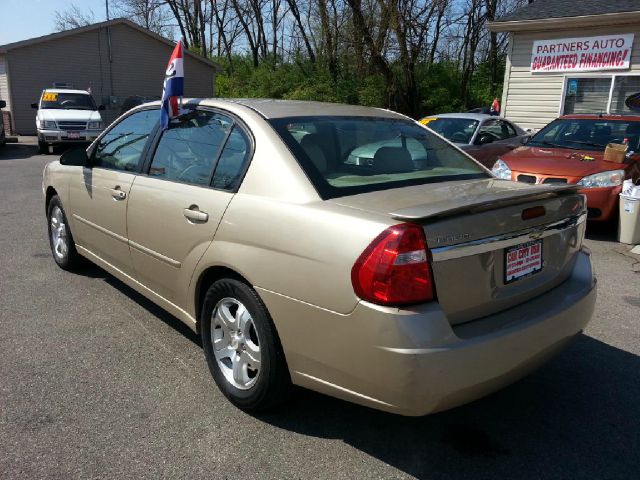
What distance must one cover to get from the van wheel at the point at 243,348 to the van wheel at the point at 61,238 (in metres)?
2.51

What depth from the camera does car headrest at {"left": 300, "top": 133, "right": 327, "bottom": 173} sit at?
2.87 m

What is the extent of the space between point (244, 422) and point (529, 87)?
13.7 meters

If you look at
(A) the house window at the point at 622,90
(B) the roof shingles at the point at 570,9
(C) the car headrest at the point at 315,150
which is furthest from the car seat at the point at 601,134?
(C) the car headrest at the point at 315,150

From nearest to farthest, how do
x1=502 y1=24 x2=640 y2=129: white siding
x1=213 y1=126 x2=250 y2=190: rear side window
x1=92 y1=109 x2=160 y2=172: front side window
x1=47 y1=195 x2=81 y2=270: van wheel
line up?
x1=213 y1=126 x2=250 y2=190: rear side window
x1=92 y1=109 x2=160 y2=172: front side window
x1=47 y1=195 x2=81 y2=270: van wheel
x1=502 y1=24 x2=640 y2=129: white siding

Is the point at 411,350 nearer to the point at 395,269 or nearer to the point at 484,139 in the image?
the point at 395,269

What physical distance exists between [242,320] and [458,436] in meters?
1.24

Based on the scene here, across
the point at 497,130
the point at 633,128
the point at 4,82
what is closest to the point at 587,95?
the point at 497,130

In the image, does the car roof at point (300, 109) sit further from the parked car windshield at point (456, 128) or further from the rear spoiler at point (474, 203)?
the parked car windshield at point (456, 128)

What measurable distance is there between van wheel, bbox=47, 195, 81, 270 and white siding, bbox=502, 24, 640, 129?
1227 centimetres

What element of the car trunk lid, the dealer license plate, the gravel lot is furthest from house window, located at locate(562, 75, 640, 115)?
the dealer license plate

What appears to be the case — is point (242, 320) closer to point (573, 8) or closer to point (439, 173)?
point (439, 173)

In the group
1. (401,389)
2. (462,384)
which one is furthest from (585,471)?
(401,389)

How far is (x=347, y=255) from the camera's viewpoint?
229 centimetres

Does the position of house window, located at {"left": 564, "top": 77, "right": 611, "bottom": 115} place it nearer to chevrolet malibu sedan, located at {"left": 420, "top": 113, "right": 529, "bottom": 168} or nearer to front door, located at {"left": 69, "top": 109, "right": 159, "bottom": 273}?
chevrolet malibu sedan, located at {"left": 420, "top": 113, "right": 529, "bottom": 168}
